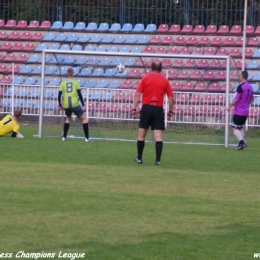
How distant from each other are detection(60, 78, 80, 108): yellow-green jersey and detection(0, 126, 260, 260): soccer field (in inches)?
141

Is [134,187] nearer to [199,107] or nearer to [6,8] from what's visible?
[199,107]

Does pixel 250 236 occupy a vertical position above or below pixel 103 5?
below

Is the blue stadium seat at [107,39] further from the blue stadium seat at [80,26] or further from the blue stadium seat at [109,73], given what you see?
the blue stadium seat at [109,73]

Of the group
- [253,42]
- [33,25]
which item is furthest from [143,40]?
[33,25]

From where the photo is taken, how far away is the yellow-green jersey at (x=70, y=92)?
1834 cm

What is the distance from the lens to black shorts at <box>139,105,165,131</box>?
43.5ft

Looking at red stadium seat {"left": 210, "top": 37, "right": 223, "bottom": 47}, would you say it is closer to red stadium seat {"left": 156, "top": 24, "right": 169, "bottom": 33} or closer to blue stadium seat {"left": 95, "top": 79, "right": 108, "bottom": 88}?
red stadium seat {"left": 156, "top": 24, "right": 169, "bottom": 33}

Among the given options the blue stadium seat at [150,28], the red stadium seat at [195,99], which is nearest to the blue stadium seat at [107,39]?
the blue stadium seat at [150,28]

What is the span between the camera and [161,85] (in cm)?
1333

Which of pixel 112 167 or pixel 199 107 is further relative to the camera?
pixel 199 107

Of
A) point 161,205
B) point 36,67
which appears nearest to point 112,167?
point 161,205

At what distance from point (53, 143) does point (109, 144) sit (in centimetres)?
153

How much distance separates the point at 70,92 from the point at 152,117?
5.45 m

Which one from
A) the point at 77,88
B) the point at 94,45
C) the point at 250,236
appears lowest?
the point at 250,236
